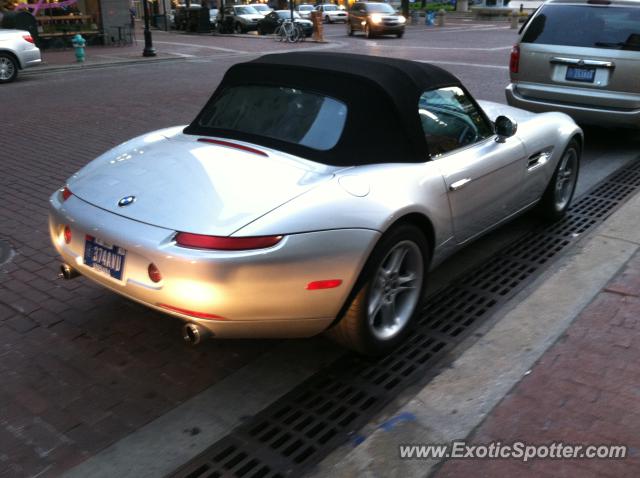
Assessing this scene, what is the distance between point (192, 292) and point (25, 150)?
Result: 6.18 metres

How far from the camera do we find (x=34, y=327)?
12.5 ft

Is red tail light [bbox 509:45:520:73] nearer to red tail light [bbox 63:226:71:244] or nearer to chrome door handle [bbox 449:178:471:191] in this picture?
chrome door handle [bbox 449:178:471:191]

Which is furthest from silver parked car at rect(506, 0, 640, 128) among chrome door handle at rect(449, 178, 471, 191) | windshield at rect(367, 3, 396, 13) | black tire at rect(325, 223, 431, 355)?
windshield at rect(367, 3, 396, 13)

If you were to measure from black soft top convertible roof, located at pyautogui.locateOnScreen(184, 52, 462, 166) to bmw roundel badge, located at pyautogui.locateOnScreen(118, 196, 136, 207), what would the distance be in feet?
2.62

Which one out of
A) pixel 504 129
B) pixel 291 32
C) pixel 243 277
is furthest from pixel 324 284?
pixel 291 32

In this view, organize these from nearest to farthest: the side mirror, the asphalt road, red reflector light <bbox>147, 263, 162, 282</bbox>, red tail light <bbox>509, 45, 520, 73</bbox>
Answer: red reflector light <bbox>147, 263, 162, 282</bbox> < the asphalt road < the side mirror < red tail light <bbox>509, 45, 520, 73</bbox>

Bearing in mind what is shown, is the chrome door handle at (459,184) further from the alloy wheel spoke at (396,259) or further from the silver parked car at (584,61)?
the silver parked car at (584,61)

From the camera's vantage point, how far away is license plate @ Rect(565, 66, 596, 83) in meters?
7.56

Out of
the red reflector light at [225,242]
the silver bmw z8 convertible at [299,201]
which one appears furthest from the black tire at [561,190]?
the red reflector light at [225,242]

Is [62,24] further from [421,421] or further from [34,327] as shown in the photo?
[421,421]

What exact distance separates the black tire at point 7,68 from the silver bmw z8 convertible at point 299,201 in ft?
38.9

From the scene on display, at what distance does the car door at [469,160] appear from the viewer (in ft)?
12.7

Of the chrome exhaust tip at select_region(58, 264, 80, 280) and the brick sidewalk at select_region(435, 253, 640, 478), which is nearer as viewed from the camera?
the brick sidewalk at select_region(435, 253, 640, 478)

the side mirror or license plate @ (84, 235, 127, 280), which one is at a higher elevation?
the side mirror
